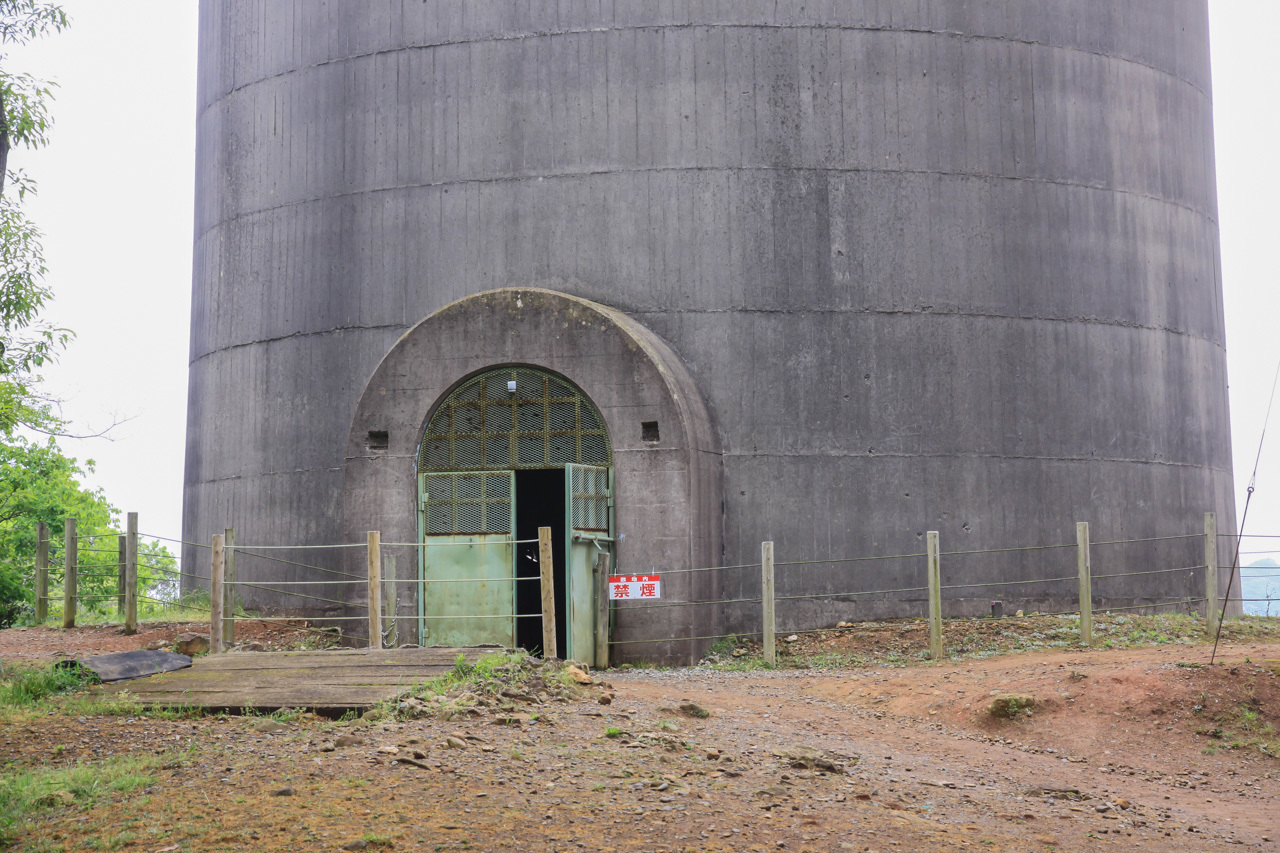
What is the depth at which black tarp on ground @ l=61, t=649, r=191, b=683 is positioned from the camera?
12555mm

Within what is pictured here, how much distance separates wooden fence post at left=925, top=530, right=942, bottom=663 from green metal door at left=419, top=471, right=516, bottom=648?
4.94 meters

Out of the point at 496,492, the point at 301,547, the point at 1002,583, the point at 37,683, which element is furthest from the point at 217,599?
the point at 1002,583

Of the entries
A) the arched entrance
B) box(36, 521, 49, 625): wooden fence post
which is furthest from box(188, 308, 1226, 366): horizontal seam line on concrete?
box(36, 521, 49, 625): wooden fence post

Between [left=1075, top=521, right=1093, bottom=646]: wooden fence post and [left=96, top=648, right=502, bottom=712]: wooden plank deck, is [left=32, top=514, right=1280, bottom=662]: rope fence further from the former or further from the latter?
[left=96, top=648, right=502, bottom=712]: wooden plank deck

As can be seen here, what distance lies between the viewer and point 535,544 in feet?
63.6

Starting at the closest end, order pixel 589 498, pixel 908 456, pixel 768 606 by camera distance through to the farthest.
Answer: pixel 768 606 < pixel 589 498 < pixel 908 456

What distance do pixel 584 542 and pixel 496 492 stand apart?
132cm

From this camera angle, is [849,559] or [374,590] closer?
[374,590]

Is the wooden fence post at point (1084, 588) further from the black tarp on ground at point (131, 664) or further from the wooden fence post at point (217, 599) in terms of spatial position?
the black tarp on ground at point (131, 664)

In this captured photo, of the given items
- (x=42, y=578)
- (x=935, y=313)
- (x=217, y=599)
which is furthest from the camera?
(x=42, y=578)

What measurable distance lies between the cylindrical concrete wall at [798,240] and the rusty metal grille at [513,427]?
1.88 meters

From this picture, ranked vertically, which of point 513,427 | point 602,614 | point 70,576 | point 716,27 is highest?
point 716,27

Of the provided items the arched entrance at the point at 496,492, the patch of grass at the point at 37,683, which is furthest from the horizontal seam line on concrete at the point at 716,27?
the patch of grass at the point at 37,683

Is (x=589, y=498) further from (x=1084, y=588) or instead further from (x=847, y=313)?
(x=1084, y=588)
